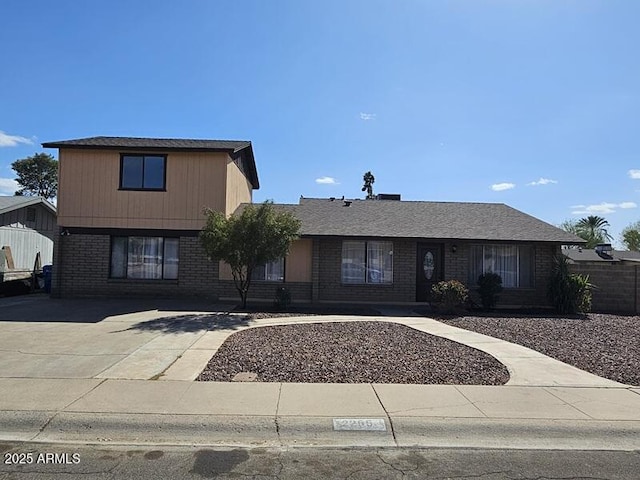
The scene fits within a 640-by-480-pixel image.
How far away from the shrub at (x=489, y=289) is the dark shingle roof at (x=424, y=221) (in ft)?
5.03

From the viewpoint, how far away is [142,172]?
17312mm

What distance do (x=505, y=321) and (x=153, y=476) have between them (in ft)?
38.3

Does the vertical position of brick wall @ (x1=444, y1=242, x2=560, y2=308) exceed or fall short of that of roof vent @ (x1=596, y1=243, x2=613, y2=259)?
it falls short

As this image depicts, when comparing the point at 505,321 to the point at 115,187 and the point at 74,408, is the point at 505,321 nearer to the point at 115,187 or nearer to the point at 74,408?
the point at 74,408

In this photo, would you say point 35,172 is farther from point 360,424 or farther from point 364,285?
point 360,424

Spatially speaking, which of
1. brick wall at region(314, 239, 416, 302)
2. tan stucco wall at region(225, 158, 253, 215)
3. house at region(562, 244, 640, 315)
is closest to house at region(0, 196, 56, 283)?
tan stucco wall at region(225, 158, 253, 215)

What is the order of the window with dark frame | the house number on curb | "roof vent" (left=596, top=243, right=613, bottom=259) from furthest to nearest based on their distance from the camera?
"roof vent" (left=596, top=243, right=613, bottom=259)
the window with dark frame
the house number on curb

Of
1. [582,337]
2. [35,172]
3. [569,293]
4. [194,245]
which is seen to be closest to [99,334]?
[194,245]

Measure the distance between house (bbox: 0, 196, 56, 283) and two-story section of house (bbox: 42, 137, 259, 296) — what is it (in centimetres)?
478

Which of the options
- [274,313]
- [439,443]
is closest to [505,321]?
[274,313]

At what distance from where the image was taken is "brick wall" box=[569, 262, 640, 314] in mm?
16689

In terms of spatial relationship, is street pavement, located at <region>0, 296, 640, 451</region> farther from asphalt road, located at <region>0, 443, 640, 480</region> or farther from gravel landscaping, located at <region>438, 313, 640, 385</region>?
gravel landscaping, located at <region>438, 313, 640, 385</region>

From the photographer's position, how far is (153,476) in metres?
4.04

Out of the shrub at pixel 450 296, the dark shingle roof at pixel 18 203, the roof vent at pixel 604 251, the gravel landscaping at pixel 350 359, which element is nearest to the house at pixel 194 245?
the shrub at pixel 450 296
